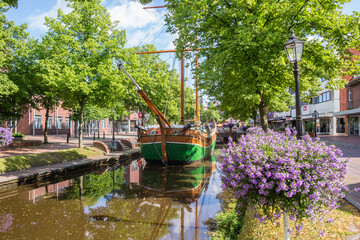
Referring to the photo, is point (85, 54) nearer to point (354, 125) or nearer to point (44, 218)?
point (44, 218)

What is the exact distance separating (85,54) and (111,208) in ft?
38.1

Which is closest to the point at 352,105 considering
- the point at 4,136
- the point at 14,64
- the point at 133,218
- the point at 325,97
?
the point at 325,97

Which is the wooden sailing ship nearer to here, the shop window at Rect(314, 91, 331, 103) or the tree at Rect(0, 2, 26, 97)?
the tree at Rect(0, 2, 26, 97)

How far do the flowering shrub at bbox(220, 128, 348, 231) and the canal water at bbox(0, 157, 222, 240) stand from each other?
2564 mm

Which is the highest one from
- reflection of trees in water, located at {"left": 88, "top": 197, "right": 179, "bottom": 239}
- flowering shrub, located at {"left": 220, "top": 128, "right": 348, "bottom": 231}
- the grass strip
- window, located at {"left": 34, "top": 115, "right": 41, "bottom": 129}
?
window, located at {"left": 34, "top": 115, "right": 41, "bottom": 129}

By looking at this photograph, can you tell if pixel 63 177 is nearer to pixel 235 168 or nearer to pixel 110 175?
pixel 110 175

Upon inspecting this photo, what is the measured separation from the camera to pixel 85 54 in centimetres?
1578

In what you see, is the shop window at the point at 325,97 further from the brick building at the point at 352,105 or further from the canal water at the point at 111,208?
the canal water at the point at 111,208

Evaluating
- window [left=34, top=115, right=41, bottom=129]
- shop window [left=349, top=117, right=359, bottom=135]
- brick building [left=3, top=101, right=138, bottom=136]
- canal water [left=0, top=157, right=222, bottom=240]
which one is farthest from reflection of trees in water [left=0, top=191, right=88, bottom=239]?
shop window [left=349, top=117, right=359, bottom=135]

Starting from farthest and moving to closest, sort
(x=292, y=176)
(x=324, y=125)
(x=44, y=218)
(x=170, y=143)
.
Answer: (x=324, y=125), (x=170, y=143), (x=44, y=218), (x=292, y=176)

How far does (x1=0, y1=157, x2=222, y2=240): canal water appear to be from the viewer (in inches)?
224

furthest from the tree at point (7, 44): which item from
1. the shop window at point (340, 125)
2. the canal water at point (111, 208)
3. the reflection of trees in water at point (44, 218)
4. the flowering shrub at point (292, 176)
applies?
the shop window at point (340, 125)

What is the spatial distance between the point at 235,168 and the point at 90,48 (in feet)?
47.1

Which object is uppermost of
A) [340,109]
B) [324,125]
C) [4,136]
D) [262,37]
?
[262,37]
